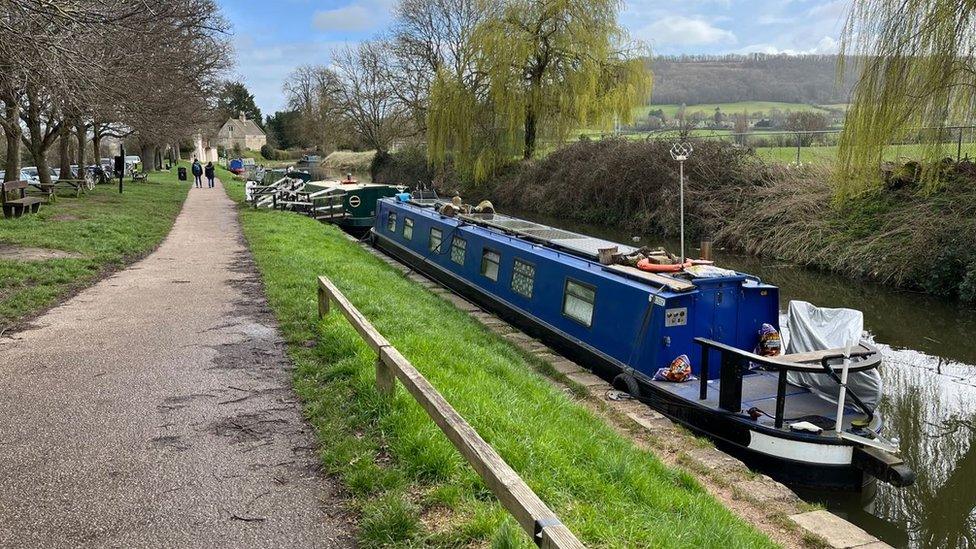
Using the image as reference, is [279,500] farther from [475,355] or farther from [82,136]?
[82,136]

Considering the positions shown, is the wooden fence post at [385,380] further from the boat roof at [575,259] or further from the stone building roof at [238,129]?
the stone building roof at [238,129]

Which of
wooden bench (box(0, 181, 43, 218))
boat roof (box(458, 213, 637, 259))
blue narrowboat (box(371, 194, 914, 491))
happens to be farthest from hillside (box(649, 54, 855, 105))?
blue narrowboat (box(371, 194, 914, 491))

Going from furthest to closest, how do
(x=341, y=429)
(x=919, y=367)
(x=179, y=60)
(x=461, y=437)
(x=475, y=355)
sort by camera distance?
(x=179, y=60)
(x=919, y=367)
(x=475, y=355)
(x=341, y=429)
(x=461, y=437)

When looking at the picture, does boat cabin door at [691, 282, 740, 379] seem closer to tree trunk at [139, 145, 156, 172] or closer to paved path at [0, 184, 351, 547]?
paved path at [0, 184, 351, 547]

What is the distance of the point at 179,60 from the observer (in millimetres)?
21984

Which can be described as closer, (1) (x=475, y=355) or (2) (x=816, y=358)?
(2) (x=816, y=358)

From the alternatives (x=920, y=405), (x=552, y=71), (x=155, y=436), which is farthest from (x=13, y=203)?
(x=552, y=71)

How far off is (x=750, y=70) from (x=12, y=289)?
5846 cm

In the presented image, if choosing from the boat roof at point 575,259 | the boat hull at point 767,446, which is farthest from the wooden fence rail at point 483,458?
the boat roof at point 575,259

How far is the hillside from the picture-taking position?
48500mm

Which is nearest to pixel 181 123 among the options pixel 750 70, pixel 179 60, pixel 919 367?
pixel 179 60

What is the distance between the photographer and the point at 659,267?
7.82 metres

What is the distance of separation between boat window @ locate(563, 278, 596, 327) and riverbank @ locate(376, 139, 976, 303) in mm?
8151

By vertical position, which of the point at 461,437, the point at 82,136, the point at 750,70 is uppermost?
the point at 750,70
